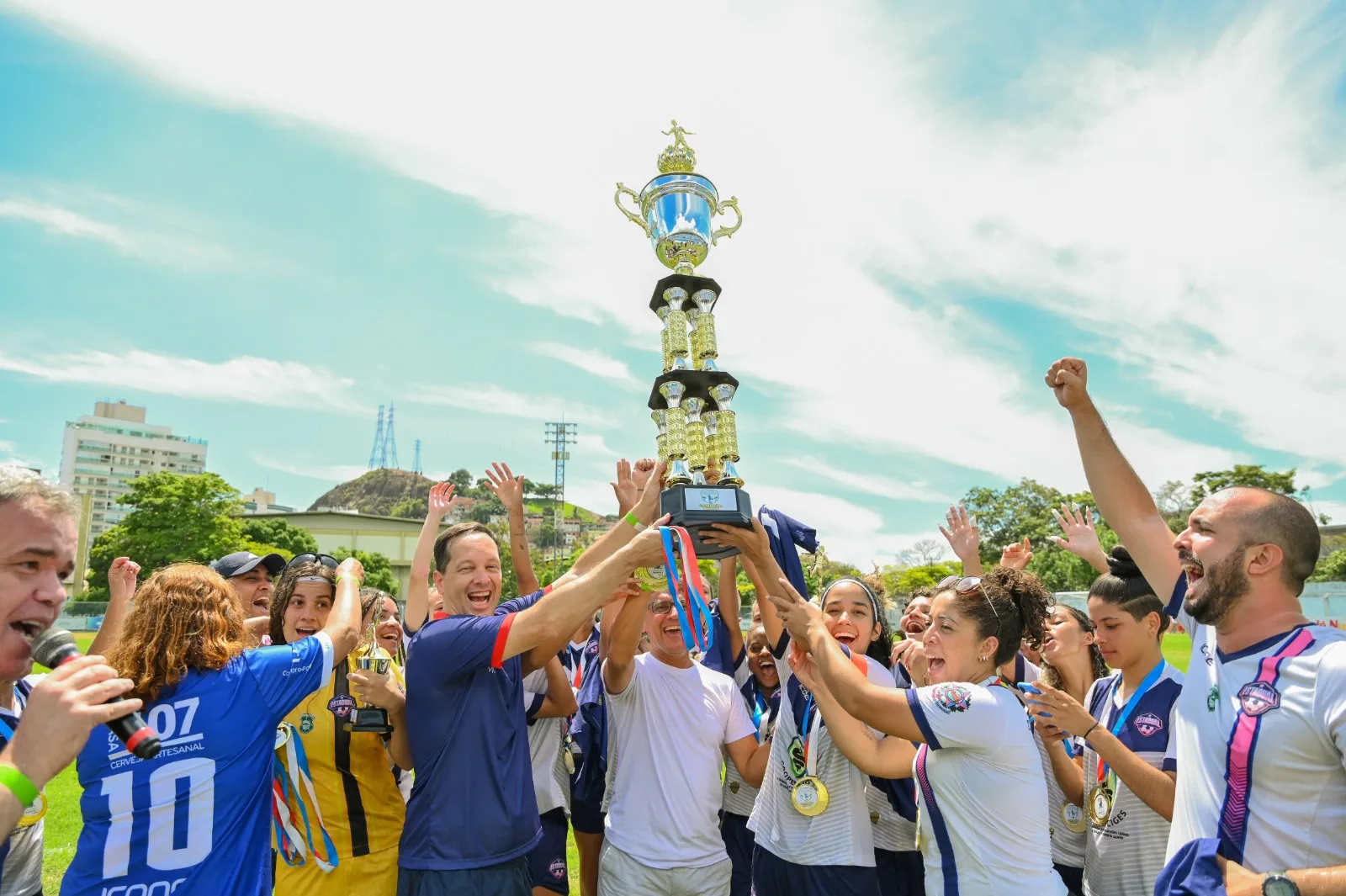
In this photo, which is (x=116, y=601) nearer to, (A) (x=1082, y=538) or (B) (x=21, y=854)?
(B) (x=21, y=854)

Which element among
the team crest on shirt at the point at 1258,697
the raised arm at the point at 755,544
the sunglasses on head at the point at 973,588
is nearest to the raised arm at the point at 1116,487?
the sunglasses on head at the point at 973,588

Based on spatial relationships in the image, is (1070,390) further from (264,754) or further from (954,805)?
(264,754)

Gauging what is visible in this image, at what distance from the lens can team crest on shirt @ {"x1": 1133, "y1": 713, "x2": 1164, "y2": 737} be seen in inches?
158

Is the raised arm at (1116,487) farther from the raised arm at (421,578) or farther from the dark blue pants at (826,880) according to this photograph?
the raised arm at (421,578)

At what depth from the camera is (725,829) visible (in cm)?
550

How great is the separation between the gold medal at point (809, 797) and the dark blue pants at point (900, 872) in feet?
2.34

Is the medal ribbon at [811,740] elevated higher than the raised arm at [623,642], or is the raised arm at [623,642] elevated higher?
the raised arm at [623,642]

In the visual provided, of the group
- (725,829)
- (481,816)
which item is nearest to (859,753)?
(481,816)

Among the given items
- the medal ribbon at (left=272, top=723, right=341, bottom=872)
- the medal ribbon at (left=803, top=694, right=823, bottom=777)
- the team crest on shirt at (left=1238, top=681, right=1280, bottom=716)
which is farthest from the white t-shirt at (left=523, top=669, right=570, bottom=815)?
the team crest on shirt at (left=1238, top=681, right=1280, bottom=716)

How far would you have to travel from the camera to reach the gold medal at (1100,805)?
4070 millimetres

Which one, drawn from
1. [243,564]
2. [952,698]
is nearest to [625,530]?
[952,698]

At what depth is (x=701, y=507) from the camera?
14.0 feet

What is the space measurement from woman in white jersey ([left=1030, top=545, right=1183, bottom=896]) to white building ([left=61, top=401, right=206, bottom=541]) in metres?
140

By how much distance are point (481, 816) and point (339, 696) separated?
1127 millimetres
